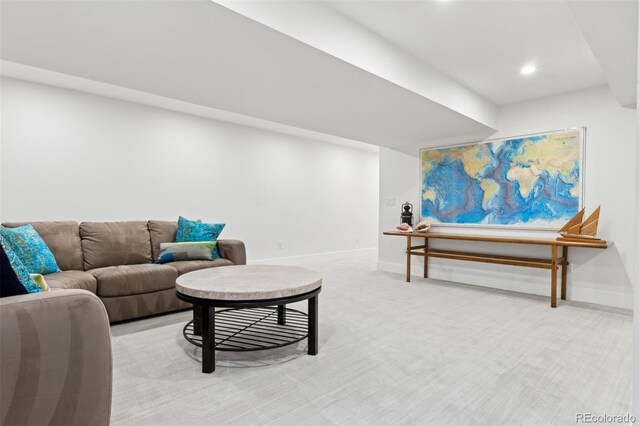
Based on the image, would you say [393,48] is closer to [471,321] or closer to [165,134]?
[471,321]

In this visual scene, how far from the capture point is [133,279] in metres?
2.87

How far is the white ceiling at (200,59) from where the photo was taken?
1885 millimetres

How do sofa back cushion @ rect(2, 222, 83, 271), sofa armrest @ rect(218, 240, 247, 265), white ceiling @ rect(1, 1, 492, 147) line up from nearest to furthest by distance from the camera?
white ceiling @ rect(1, 1, 492, 147), sofa back cushion @ rect(2, 222, 83, 271), sofa armrest @ rect(218, 240, 247, 265)

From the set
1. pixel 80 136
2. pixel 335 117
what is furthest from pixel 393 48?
pixel 80 136

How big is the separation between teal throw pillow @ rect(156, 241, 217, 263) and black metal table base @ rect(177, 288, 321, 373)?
0.68 m

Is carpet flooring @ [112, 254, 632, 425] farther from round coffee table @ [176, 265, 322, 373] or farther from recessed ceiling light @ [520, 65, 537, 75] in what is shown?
recessed ceiling light @ [520, 65, 537, 75]

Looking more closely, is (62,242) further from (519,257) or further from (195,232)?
(519,257)

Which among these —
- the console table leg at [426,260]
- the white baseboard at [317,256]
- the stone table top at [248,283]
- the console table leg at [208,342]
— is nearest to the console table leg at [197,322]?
the stone table top at [248,283]

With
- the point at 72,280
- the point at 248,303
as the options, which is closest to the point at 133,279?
the point at 72,280

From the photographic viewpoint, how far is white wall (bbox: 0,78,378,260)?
371cm

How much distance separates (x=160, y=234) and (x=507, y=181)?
4.09m

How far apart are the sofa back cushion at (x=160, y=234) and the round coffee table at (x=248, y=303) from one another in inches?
44.3

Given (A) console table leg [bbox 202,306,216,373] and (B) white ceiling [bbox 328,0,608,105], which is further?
(B) white ceiling [bbox 328,0,608,105]

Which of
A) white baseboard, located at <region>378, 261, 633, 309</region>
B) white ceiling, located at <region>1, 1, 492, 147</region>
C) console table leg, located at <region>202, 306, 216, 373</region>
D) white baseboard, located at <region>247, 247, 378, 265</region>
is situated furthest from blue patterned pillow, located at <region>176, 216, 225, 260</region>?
white baseboard, located at <region>378, 261, 633, 309</region>
